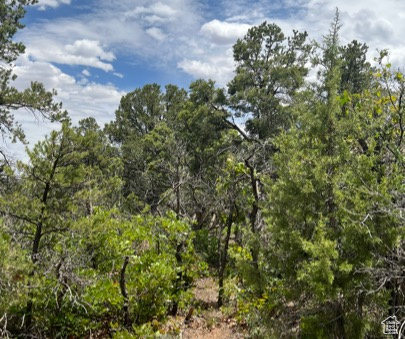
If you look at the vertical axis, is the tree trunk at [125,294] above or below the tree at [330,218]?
below

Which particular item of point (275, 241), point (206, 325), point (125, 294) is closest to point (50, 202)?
point (125, 294)

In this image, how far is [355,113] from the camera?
298 inches

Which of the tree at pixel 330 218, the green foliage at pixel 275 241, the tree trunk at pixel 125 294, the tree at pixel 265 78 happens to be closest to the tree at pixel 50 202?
the green foliage at pixel 275 241

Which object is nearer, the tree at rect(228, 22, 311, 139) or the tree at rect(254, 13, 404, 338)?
the tree at rect(254, 13, 404, 338)

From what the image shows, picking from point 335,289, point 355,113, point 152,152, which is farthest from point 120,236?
point 152,152

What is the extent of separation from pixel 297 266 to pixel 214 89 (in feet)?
48.5

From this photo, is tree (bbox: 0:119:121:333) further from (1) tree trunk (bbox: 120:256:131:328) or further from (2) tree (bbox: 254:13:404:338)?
(2) tree (bbox: 254:13:404:338)

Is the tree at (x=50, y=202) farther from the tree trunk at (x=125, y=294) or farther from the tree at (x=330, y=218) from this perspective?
the tree at (x=330, y=218)

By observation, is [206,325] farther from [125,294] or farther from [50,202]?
[50,202]

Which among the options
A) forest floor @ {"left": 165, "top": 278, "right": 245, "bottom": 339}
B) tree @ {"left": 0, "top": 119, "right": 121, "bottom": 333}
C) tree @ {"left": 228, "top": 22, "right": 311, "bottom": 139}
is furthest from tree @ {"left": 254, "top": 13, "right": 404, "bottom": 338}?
tree @ {"left": 228, "top": 22, "right": 311, "bottom": 139}

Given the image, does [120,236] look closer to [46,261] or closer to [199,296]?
[46,261]

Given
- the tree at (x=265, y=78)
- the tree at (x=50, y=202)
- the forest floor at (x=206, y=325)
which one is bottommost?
the forest floor at (x=206, y=325)

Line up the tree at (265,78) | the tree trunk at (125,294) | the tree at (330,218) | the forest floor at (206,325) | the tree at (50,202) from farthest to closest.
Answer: the tree at (265,78) < the forest floor at (206,325) < the tree trunk at (125,294) < the tree at (50,202) < the tree at (330,218)

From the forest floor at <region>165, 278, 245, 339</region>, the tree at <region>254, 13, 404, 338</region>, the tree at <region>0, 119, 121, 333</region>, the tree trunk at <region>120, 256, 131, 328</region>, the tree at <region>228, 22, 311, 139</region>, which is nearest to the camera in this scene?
the tree at <region>254, 13, 404, 338</region>
